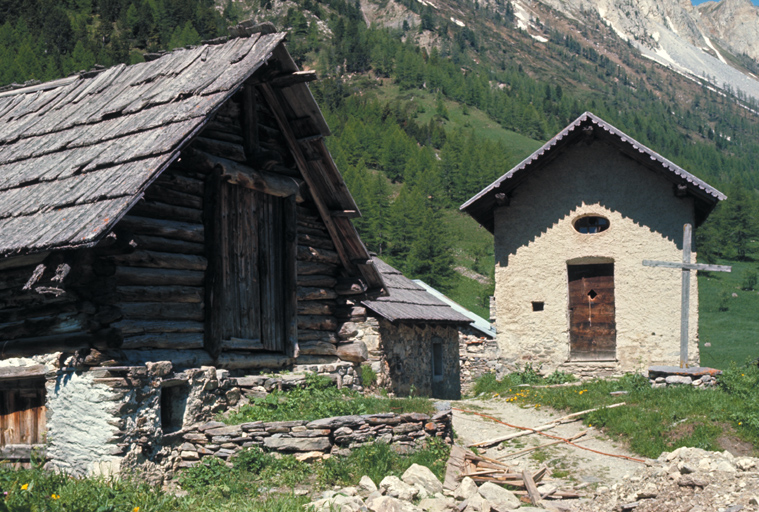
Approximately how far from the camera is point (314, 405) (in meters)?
10.7

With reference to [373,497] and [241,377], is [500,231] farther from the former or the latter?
[373,497]

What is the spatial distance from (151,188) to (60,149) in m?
1.67

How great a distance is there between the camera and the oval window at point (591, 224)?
1855 centimetres

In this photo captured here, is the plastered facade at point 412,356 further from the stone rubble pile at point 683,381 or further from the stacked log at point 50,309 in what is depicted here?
the stacked log at point 50,309

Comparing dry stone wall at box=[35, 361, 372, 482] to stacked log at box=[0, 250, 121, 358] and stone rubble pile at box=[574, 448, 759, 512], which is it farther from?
stone rubble pile at box=[574, 448, 759, 512]

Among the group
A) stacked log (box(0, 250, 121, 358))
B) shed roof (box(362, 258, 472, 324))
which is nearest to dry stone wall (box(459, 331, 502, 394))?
shed roof (box(362, 258, 472, 324))

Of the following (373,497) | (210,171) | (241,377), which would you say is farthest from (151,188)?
(373,497)

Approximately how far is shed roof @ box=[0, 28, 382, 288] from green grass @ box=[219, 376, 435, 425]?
2316 mm

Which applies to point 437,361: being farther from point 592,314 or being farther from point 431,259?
point 431,259

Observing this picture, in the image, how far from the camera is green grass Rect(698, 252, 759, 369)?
110ft

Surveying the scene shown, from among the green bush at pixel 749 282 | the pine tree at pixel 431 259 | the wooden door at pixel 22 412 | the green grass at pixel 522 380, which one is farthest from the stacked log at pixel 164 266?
the green bush at pixel 749 282

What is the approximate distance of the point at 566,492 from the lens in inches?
400

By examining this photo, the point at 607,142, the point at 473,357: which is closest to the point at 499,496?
the point at 607,142

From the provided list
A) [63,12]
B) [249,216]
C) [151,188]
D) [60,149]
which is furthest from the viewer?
[63,12]
